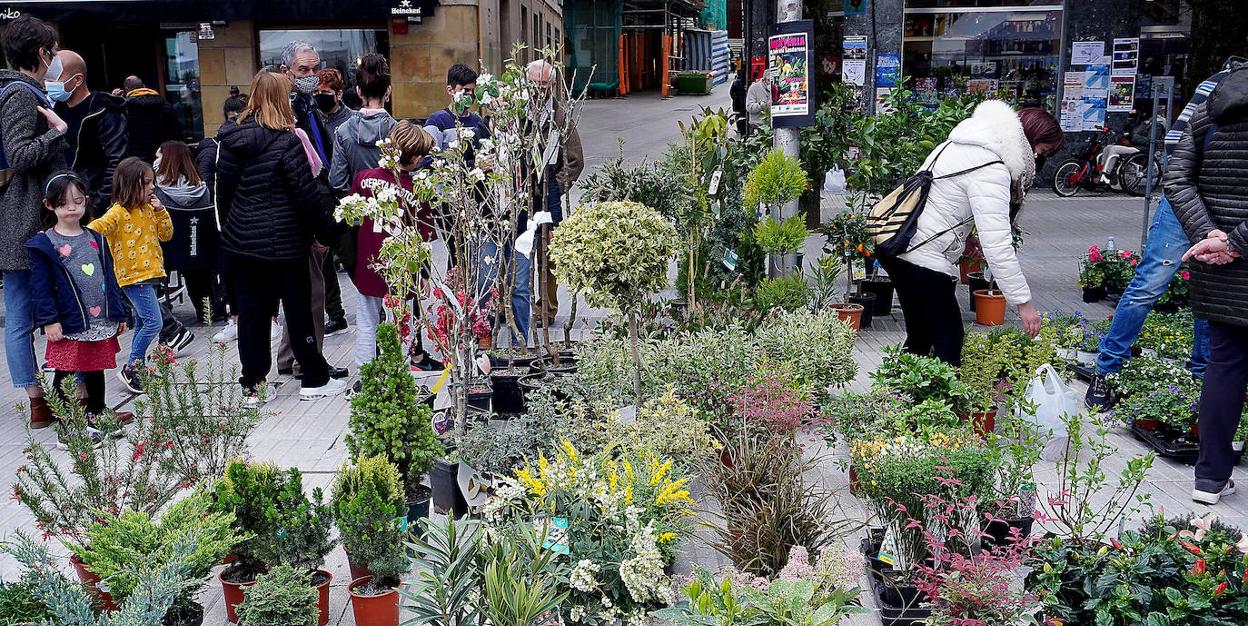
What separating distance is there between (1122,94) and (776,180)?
10.3 m

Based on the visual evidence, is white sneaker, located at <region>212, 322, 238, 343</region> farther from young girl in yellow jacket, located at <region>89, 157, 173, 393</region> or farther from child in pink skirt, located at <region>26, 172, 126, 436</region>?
child in pink skirt, located at <region>26, 172, 126, 436</region>

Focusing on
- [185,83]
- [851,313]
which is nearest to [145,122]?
[851,313]

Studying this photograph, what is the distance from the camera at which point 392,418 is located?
4.21 metres

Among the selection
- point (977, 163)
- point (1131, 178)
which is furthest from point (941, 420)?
point (1131, 178)

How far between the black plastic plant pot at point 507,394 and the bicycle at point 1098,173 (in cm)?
1205

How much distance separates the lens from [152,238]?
21.8 feet

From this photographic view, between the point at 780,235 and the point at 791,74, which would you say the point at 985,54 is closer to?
the point at 791,74

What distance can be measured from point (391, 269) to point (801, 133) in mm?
4734

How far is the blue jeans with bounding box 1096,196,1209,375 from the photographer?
5.65m

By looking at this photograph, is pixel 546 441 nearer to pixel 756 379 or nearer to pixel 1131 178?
pixel 756 379

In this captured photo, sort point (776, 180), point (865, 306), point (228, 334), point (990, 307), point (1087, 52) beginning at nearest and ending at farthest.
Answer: point (776, 180), point (228, 334), point (990, 307), point (865, 306), point (1087, 52)

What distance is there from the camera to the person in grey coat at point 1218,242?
4.32 meters

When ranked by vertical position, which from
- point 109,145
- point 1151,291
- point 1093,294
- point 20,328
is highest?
point 109,145

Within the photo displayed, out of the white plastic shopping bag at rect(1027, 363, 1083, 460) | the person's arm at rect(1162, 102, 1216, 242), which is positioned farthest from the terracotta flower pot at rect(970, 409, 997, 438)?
the person's arm at rect(1162, 102, 1216, 242)
